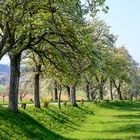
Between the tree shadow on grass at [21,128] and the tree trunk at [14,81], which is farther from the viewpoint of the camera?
the tree trunk at [14,81]

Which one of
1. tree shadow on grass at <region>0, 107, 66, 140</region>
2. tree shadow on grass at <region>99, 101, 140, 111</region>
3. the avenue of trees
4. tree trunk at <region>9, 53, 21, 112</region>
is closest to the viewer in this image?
the avenue of trees

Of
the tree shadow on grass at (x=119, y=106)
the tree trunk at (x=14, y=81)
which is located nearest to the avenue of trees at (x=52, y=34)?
the tree trunk at (x=14, y=81)

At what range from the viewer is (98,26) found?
268 ft

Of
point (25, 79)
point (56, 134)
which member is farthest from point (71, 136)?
point (25, 79)

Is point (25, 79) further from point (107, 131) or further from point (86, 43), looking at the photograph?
point (86, 43)

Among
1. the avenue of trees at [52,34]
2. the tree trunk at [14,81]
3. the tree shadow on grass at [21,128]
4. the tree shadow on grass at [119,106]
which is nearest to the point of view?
the avenue of trees at [52,34]

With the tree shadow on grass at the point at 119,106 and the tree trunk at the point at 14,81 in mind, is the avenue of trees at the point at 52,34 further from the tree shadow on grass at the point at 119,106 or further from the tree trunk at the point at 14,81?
the tree shadow on grass at the point at 119,106

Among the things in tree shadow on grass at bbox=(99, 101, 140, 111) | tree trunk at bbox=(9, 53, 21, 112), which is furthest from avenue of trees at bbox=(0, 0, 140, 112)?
tree shadow on grass at bbox=(99, 101, 140, 111)

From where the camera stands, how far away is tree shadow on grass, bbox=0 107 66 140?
30.0m

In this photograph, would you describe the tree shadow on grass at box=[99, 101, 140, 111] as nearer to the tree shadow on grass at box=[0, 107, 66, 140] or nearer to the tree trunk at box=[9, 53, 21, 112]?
→ the tree trunk at box=[9, 53, 21, 112]

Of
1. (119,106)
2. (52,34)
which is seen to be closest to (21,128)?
(52,34)

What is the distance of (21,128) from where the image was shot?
32188 millimetres

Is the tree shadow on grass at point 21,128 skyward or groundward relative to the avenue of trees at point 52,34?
groundward

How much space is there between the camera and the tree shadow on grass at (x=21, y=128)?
98.4ft
